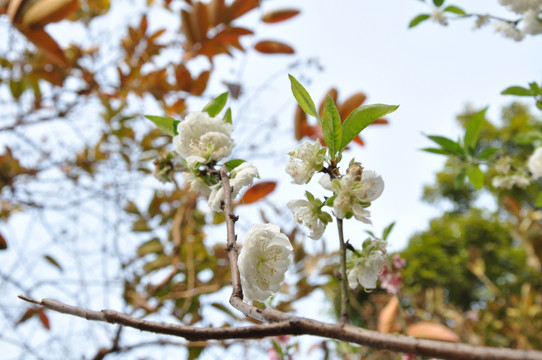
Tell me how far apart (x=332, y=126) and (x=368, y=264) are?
0.15 metres

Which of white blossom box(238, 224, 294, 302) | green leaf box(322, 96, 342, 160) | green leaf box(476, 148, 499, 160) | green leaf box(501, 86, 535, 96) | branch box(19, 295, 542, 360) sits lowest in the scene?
branch box(19, 295, 542, 360)

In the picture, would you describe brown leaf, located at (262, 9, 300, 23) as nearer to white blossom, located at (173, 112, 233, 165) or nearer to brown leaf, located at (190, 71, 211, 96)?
brown leaf, located at (190, 71, 211, 96)

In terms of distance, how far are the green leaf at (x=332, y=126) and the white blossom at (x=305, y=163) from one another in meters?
0.01

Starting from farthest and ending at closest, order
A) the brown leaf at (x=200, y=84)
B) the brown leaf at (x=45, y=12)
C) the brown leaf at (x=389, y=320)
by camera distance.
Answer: the brown leaf at (x=389, y=320) < the brown leaf at (x=200, y=84) < the brown leaf at (x=45, y=12)

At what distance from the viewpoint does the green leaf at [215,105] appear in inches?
19.9

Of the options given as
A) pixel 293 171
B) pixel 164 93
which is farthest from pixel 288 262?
pixel 164 93

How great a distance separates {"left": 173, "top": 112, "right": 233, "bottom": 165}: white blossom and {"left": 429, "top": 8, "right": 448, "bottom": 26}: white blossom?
73 cm

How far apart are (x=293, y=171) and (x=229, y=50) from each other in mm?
716

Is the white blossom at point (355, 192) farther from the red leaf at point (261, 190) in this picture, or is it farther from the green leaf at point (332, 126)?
the red leaf at point (261, 190)

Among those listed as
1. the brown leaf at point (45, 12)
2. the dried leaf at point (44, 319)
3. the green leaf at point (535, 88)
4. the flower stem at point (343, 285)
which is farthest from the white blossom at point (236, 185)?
the dried leaf at point (44, 319)

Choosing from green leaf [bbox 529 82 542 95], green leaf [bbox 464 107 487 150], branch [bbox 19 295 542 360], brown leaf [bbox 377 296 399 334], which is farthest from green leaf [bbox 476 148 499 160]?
branch [bbox 19 295 542 360]

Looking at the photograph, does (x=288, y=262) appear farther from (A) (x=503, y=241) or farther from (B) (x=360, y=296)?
(A) (x=503, y=241)

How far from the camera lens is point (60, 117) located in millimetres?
1195

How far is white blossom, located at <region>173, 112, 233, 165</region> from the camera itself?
0.45 m
